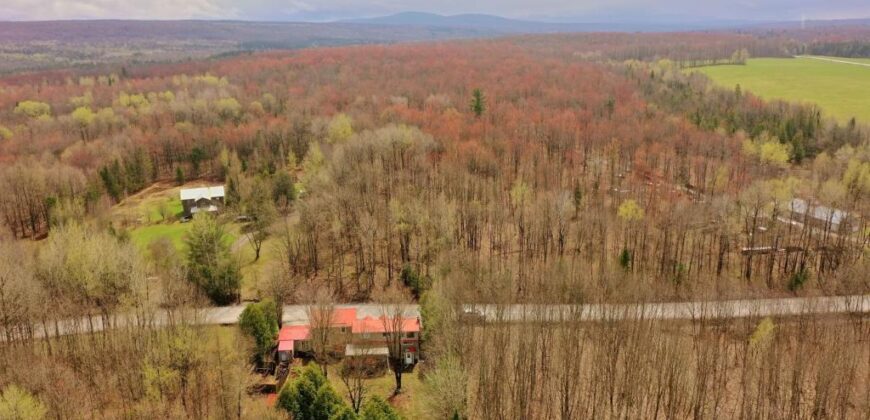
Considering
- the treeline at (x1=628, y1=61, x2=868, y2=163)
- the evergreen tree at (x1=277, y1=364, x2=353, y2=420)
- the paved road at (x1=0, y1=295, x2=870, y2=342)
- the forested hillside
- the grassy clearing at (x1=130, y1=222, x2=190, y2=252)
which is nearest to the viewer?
the evergreen tree at (x1=277, y1=364, x2=353, y2=420)

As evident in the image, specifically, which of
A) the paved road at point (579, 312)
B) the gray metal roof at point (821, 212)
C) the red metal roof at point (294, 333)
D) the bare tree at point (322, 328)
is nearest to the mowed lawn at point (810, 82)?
the gray metal roof at point (821, 212)

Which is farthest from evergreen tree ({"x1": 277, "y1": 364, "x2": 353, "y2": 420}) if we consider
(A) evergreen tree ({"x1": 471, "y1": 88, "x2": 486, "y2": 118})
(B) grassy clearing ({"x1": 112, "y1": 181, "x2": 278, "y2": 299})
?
(A) evergreen tree ({"x1": 471, "y1": 88, "x2": 486, "y2": 118})

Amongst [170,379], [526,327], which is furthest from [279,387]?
[526,327]

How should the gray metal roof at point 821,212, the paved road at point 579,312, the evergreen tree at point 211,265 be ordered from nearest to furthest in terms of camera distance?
the paved road at point 579,312
the evergreen tree at point 211,265
the gray metal roof at point 821,212

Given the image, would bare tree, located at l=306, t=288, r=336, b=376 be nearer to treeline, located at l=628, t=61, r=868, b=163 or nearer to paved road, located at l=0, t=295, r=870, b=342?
paved road, located at l=0, t=295, r=870, b=342

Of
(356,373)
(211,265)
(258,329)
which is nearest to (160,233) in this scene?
(211,265)

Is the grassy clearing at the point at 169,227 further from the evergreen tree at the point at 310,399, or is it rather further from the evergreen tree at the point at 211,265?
the evergreen tree at the point at 310,399

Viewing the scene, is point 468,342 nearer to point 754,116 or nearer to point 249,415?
point 249,415
